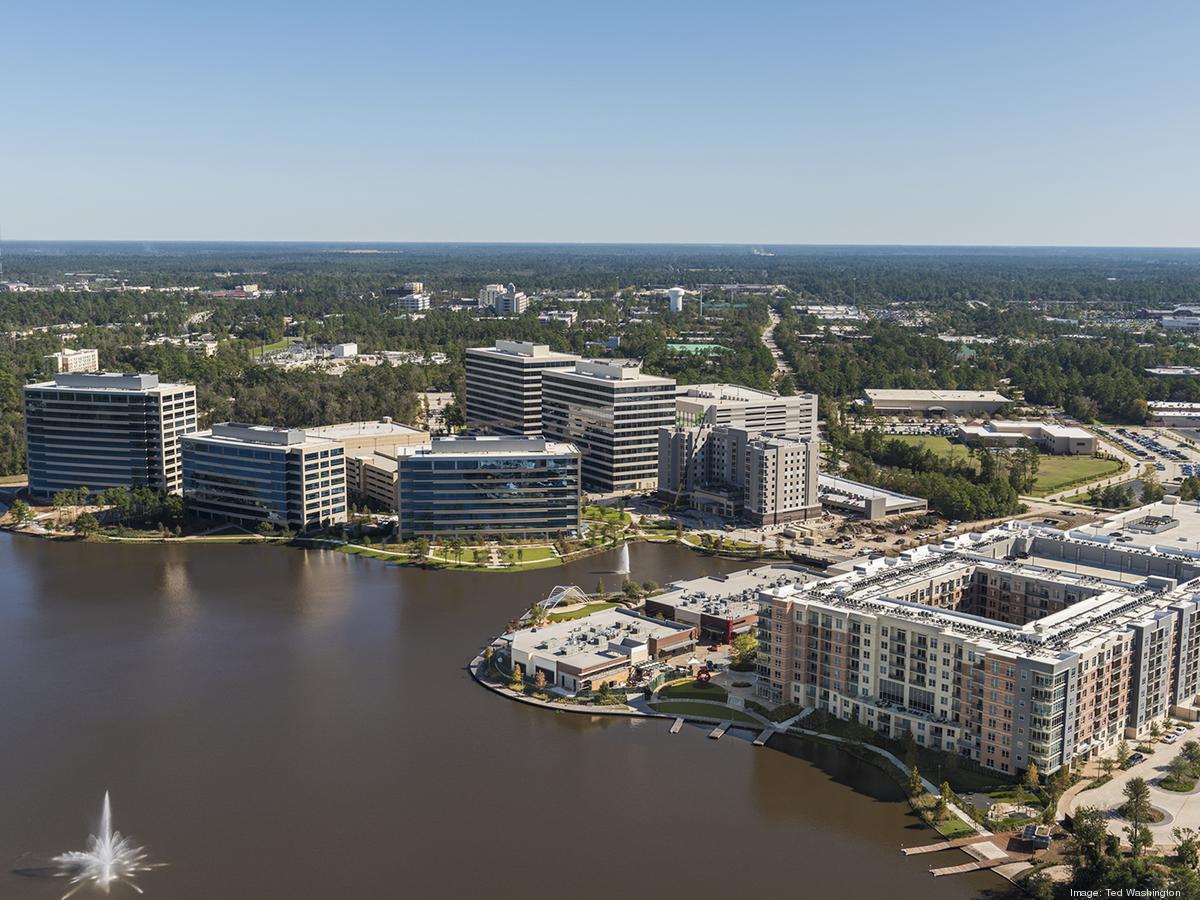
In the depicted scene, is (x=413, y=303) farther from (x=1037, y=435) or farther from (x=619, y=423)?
(x=619, y=423)

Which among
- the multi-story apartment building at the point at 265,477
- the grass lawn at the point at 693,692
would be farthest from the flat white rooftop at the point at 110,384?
the grass lawn at the point at 693,692

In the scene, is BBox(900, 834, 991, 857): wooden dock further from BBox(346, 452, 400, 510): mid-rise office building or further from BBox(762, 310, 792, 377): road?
BBox(762, 310, 792, 377): road

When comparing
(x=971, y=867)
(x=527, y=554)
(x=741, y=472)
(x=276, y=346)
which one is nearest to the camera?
(x=971, y=867)

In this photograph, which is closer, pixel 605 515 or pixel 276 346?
pixel 605 515

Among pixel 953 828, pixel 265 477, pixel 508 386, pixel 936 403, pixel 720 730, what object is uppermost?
pixel 508 386

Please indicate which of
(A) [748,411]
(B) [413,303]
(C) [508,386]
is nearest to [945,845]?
(A) [748,411]

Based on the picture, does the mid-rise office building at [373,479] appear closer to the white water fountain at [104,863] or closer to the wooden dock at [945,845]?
the white water fountain at [104,863]

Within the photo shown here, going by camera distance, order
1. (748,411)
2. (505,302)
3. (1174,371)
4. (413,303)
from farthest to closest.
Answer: (413,303) → (505,302) → (1174,371) → (748,411)

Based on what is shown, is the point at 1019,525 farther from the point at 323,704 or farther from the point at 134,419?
the point at 134,419
